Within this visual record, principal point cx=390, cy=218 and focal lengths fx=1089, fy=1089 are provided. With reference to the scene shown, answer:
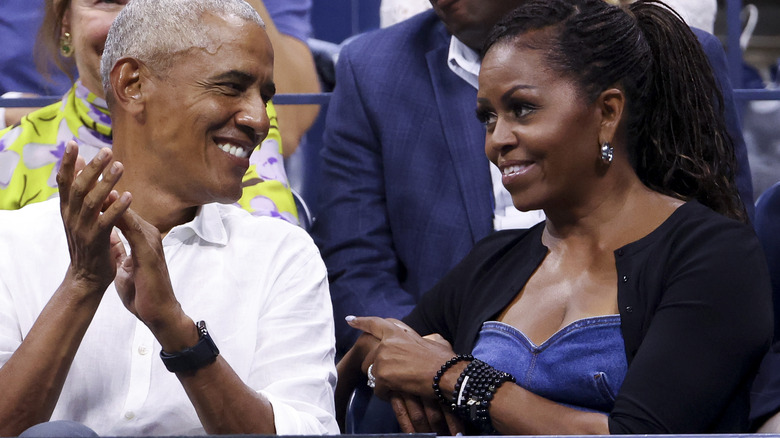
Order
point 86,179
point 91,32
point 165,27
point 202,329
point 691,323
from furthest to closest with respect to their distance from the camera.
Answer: point 91,32 → point 165,27 → point 691,323 → point 202,329 → point 86,179

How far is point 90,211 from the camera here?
1264mm

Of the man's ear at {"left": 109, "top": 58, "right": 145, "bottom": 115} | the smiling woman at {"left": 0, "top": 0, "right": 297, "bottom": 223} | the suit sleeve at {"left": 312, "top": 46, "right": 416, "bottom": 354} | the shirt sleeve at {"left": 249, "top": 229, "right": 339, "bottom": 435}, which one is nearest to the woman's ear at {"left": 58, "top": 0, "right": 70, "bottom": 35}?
the smiling woman at {"left": 0, "top": 0, "right": 297, "bottom": 223}

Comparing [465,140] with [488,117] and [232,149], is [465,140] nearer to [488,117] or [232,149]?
[488,117]

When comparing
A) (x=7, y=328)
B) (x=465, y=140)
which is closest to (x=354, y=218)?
(x=465, y=140)

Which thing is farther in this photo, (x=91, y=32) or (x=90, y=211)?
(x=91, y=32)

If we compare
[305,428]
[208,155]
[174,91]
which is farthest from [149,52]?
[305,428]

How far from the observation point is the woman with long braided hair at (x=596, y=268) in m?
1.46

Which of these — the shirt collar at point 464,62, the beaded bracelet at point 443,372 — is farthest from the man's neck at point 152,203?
the shirt collar at point 464,62

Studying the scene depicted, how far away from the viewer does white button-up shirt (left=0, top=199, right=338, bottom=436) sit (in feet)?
4.73

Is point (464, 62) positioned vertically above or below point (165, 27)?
below

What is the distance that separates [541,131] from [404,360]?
40 centimetres

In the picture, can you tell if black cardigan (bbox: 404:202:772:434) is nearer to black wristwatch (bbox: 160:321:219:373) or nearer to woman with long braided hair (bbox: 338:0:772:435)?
woman with long braided hair (bbox: 338:0:772:435)

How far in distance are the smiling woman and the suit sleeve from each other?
118 mm

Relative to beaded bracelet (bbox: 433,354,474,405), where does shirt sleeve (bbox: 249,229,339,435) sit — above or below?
above
